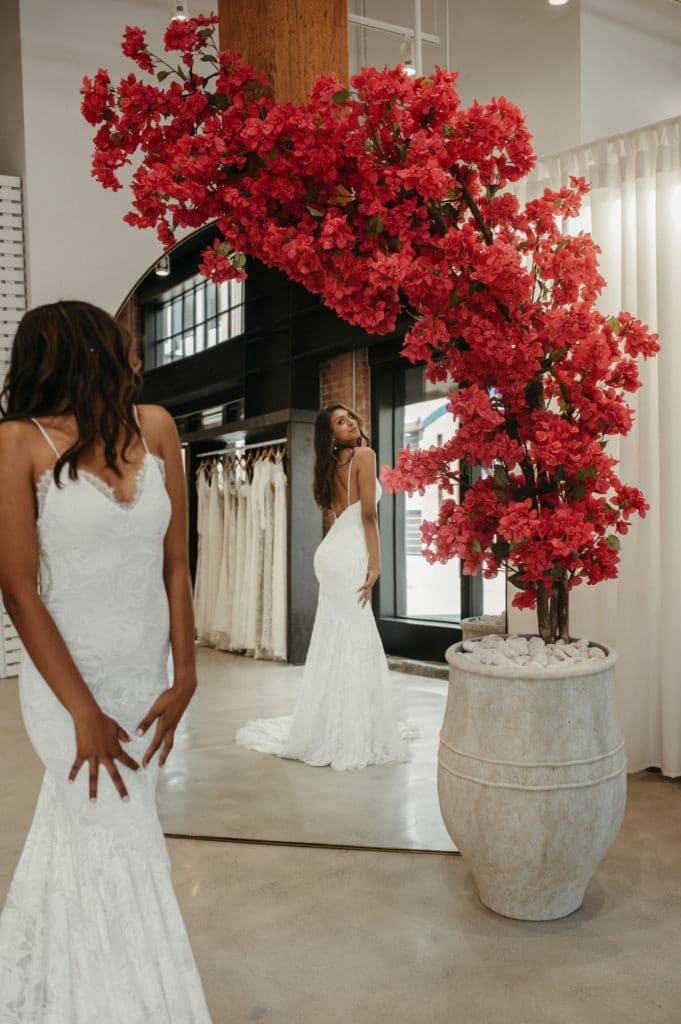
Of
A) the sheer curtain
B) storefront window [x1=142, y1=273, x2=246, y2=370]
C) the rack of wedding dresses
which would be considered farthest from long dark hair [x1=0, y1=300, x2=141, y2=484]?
the sheer curtain

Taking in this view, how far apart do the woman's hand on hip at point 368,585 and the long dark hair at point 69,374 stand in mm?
1957

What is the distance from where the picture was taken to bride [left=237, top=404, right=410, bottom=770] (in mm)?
3365

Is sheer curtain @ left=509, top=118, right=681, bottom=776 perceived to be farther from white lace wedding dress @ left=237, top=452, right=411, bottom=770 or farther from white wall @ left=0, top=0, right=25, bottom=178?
white wall @ left=0, top=0, right=25, bottom=178

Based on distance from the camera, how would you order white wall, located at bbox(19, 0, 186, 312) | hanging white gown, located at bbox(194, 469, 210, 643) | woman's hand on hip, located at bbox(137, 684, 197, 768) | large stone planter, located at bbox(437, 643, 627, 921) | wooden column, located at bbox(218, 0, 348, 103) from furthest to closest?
1. white wall, located at bbox(19, 0, 186, 312)
2. hanging white gown, located at bbox(194, 469, 210, 643)
3. wooden column, located at bbox(218, 0, 348, 103)
4. large stone planter, located at bbox(437, 643, 627, 921)
5. woman's hand on hip, located at bbox(137, 684, 197, 768)

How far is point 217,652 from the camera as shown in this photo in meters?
3.75

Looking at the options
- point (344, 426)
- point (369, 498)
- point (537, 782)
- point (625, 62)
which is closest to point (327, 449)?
point (344, 426)

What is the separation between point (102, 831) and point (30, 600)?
1.49 ft

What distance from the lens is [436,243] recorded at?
2.54m

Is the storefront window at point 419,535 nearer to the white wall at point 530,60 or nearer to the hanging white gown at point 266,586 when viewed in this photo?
the hanging white gown at point 266,586

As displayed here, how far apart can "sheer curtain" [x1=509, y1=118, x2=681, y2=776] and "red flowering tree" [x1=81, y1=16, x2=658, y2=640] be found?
1189 millimetres

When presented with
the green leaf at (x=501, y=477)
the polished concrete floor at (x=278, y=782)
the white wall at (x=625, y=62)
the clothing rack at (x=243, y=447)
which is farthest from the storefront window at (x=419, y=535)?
the white wall at (x=625, y=62)

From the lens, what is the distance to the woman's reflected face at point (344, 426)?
132 inches

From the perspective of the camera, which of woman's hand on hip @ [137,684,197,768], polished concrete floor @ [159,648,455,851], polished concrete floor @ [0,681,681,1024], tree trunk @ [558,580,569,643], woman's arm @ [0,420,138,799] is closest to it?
woman's arm @ [0,420,138,799]

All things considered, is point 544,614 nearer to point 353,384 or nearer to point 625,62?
point 353,384
